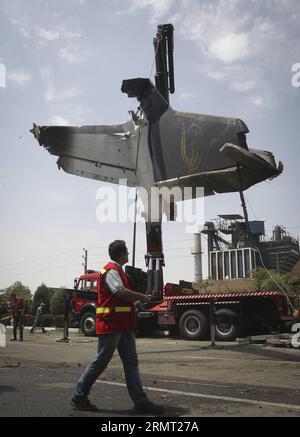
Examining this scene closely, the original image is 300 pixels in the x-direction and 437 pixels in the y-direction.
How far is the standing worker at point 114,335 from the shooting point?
14.4 feet

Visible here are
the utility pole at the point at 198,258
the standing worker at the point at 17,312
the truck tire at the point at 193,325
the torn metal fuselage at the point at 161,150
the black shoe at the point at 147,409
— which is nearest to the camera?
the black shoe at the point at 147,409

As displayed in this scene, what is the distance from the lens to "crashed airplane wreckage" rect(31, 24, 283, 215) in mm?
13367

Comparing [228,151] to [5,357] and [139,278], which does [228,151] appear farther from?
[5,357]

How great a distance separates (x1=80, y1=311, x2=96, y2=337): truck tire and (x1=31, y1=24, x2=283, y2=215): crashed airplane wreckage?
5565 millimetres

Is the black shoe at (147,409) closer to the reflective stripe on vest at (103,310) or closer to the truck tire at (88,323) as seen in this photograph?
the reflective stripe on vest at (103,310)

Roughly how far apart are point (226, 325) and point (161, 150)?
6320 millimetres

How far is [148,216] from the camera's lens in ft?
53.5

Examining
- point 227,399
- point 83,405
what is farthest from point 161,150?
point 83,405

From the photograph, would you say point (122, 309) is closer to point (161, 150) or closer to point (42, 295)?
point (161, 150)

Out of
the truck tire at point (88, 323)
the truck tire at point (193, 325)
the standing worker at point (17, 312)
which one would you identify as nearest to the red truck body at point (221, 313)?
the truck tire at point (193, 325)

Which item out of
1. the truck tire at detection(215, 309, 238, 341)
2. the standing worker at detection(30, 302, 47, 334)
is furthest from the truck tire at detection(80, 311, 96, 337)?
the standing worker at detection(30, 302, 47, 334)

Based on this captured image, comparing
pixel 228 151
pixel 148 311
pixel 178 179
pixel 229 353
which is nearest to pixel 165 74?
pixel 178 179

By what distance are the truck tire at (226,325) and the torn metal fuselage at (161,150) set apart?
4.11 meters

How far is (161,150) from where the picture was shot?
15641mm
